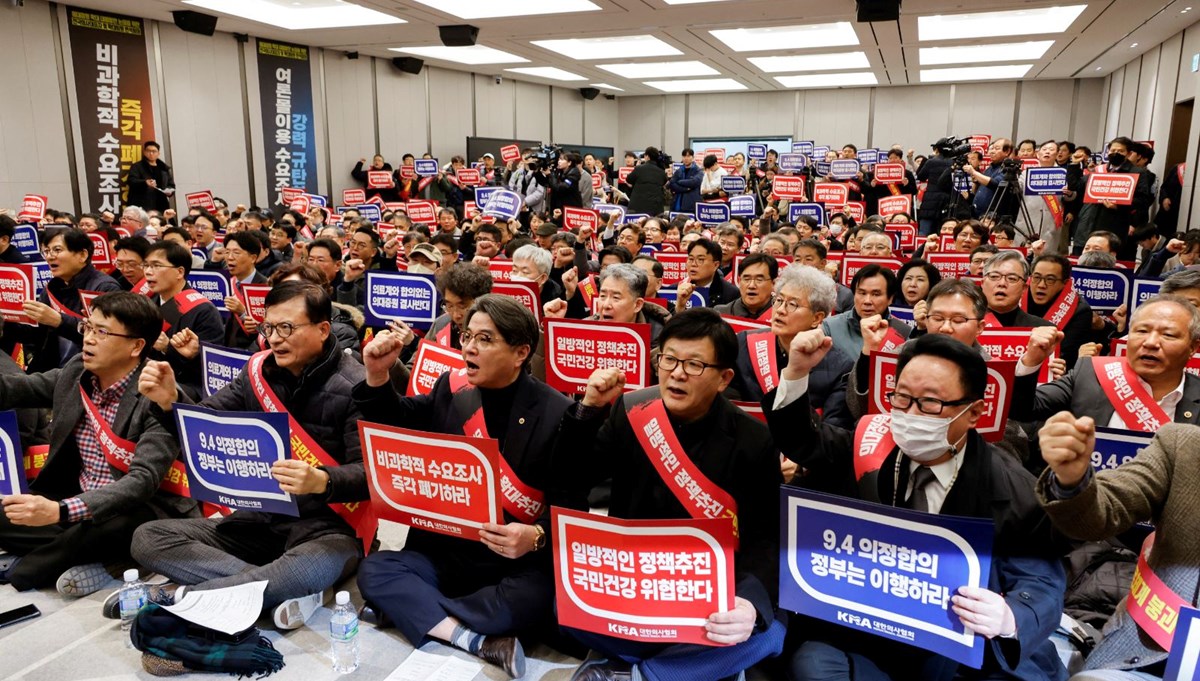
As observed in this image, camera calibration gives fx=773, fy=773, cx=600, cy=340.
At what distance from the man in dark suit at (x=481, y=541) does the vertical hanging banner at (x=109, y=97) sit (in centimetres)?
1138

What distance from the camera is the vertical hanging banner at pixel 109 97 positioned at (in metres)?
11.1

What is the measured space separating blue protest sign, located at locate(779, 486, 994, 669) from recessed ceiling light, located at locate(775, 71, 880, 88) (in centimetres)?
1762

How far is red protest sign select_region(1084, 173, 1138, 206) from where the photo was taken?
23.6 ft

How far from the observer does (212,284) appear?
5.18 metres

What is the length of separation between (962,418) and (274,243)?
713 cm

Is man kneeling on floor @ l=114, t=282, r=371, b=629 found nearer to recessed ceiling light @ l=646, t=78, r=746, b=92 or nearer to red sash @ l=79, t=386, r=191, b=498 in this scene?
red sash @ l=79, t=386, r=191, b=498

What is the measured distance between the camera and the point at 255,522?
9.73ft

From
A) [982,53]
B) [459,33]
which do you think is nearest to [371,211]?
[459,33]

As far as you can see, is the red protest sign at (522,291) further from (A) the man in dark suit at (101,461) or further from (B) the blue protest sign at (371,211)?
(B) the blue protest sign at (371,211)

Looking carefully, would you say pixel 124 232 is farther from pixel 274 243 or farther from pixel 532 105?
pixel 532 105

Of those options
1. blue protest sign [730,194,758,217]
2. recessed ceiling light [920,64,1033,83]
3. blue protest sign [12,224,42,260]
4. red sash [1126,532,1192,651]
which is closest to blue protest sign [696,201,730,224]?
blue protest sign [730,194,758,217]

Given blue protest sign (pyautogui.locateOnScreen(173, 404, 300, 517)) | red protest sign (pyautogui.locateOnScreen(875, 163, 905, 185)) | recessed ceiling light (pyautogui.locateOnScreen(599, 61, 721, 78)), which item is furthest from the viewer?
recessed ceiling light (pyautogui.locateOnScreen(599, 61, 721, 78))

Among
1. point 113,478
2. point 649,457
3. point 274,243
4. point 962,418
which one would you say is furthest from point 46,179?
Answer: point 962,418

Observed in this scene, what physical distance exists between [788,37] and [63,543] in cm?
1314
